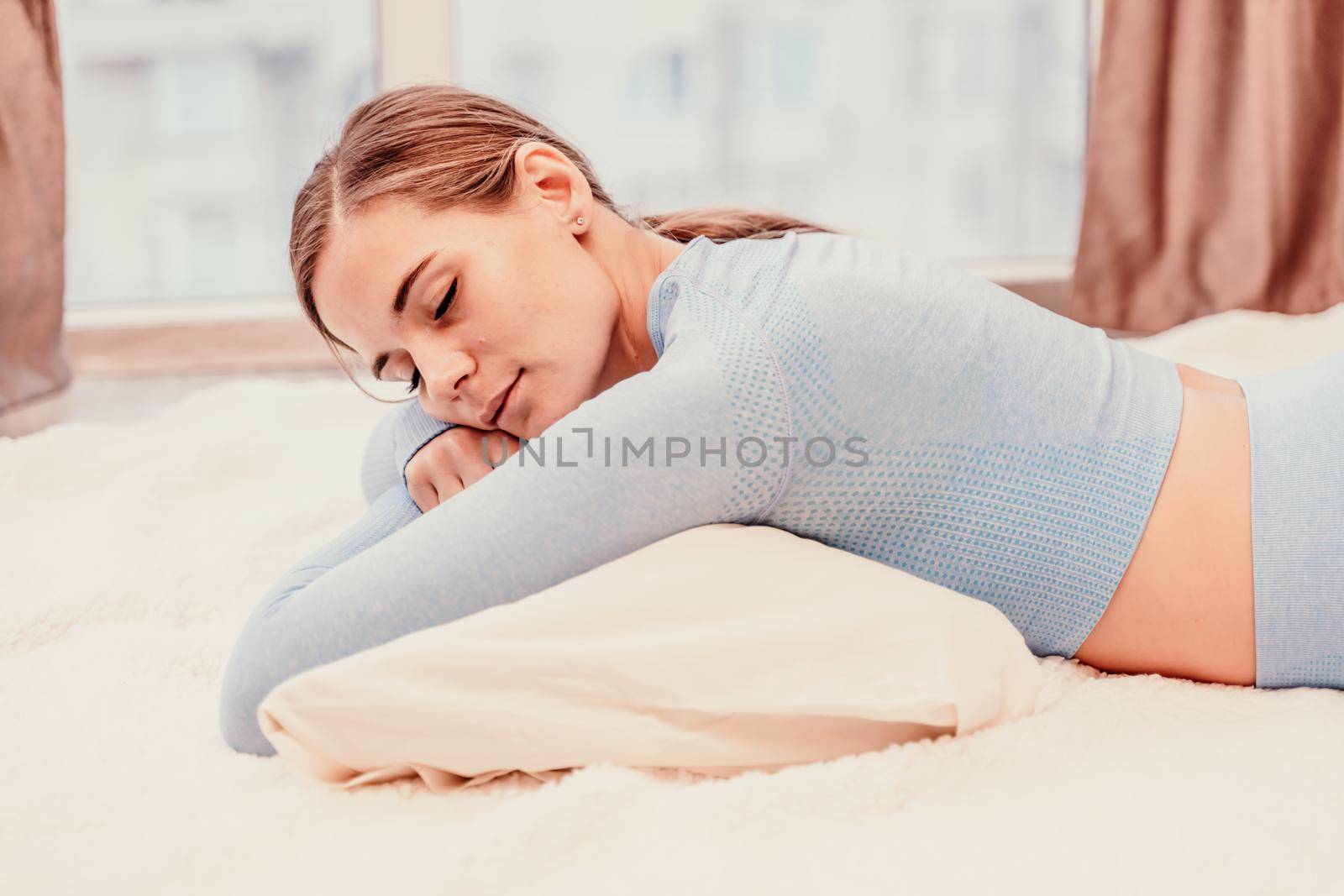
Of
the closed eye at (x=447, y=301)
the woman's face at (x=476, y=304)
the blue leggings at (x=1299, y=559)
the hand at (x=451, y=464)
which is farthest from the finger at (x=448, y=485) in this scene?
the blue leggings at (x=1299, y=559)

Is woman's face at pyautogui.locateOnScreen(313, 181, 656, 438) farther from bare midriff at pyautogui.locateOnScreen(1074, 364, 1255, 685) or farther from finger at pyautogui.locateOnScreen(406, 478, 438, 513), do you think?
bare midriff at pyautogui.locateOnScreen(1074, 364, 1255, 685)

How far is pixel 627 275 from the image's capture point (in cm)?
116

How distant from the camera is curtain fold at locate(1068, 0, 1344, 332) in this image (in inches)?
96.3

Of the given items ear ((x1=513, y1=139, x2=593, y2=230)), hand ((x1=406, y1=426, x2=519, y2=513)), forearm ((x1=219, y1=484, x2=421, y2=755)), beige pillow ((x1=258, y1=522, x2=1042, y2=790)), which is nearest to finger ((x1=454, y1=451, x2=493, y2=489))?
hand ((x1=406, y1=426, x2=519, y2=513))

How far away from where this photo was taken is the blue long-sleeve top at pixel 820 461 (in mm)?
851

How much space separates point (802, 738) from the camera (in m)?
0.80

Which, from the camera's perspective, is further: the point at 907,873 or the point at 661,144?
the point at 661,144

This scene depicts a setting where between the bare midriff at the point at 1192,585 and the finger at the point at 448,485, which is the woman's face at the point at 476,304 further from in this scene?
the bare midriff at the point at 1192,585

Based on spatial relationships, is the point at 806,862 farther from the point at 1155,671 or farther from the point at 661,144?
the point at 661,144

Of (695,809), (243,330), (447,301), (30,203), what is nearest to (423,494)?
(447,301)

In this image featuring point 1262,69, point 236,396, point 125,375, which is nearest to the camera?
point 236,396

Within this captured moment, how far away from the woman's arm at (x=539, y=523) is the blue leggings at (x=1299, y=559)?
1.44ft

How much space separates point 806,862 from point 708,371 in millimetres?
364

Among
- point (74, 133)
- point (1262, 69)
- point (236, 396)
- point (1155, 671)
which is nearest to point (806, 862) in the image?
point (1155, 671)
